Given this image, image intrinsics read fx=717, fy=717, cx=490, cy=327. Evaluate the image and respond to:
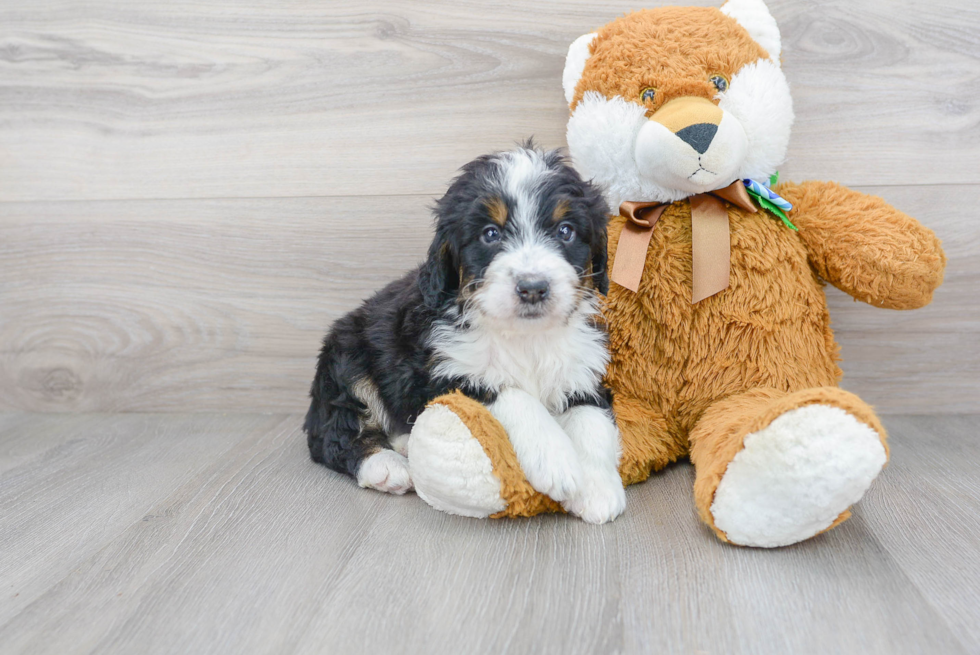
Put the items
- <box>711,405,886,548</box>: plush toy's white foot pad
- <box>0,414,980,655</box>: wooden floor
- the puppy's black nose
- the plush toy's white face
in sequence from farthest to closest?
the plush toy's white face
the puppy's black nose
<box>711,405,886,548</box>: plush toy's white foot pad
<box>0,414,980,655</box>: wooden floor

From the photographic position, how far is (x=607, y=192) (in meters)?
1.86

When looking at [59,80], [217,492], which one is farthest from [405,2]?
[217,492]

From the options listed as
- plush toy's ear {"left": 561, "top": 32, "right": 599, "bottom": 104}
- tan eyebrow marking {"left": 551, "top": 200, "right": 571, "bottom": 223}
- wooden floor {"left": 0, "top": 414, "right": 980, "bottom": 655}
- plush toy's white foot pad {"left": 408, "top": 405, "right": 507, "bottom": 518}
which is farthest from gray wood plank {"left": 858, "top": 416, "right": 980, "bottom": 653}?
plush toy's ear {"left": 561, "top": 32, "right": 599, "bottom": 104}

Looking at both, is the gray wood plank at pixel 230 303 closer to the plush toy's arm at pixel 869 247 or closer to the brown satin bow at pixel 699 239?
the plush toy's arm at pixel 869 247

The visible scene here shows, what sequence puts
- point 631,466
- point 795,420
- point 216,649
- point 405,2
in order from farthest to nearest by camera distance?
point 405,2 → point 631,466 → point 795,420 → point 216,649

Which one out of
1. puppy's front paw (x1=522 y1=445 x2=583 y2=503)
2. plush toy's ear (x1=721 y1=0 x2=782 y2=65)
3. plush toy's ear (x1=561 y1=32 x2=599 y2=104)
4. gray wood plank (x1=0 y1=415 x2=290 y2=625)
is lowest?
gray wood plank (x1=0 y1=415 x2=290 y2=625)

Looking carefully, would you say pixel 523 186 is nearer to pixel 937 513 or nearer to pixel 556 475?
pixel 556 475

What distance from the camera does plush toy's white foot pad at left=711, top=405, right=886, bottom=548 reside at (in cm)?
130

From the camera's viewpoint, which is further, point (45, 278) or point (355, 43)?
point (45, 278)

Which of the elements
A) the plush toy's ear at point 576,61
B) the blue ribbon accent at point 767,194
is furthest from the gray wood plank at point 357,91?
the blue ribbon accent at point 767,194

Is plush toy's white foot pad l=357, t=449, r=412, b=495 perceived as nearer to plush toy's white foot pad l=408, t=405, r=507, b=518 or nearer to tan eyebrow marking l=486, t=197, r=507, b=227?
plush toy's white foot pad l=408, t=405, r=507, b=518

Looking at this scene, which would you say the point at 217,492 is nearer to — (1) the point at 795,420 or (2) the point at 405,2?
(1) the point at 795,420

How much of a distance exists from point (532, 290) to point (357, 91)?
1194 mm

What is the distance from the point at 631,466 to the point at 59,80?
2242 millimetres
